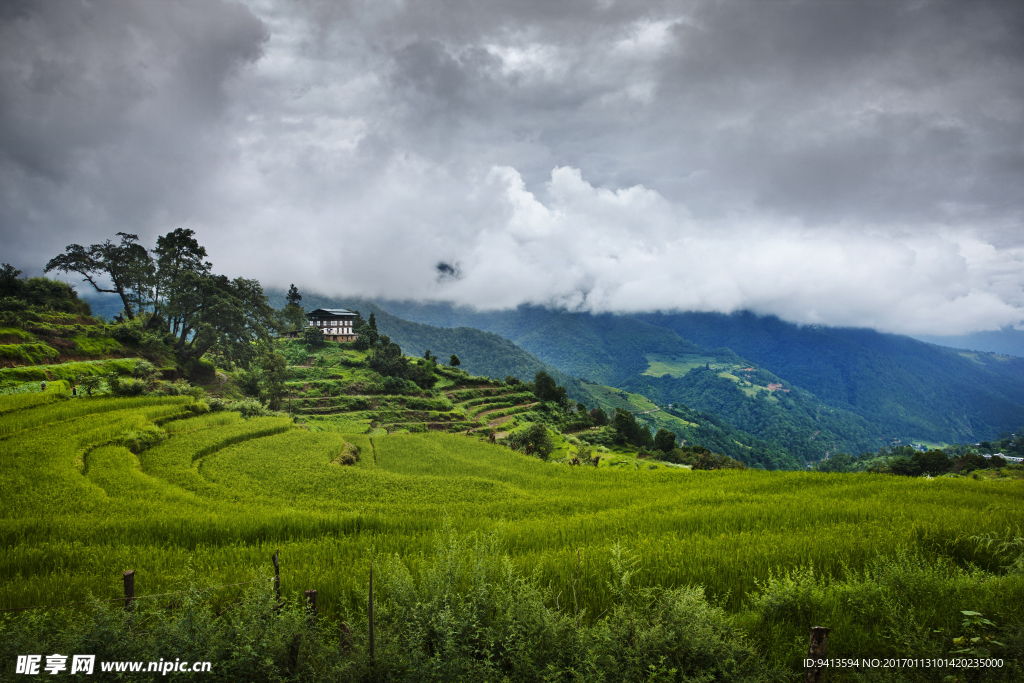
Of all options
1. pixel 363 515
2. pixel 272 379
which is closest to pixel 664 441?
pixel 272 379

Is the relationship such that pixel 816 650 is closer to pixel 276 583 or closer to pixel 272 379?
pixel 276 583

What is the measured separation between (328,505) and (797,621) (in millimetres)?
14340

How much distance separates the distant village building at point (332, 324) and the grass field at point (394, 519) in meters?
81.9

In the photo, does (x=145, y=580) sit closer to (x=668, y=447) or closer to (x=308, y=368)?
(x=668, y=447)

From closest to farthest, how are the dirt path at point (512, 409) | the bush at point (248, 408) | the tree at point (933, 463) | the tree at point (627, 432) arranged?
the bush at point (248, 408)
the tree at point (933, 463)
the dirt path at point (512, 409)
the tree at point (627, 432)

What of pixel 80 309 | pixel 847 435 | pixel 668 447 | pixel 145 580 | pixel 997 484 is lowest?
pixel 847 435

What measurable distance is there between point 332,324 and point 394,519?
101298mm

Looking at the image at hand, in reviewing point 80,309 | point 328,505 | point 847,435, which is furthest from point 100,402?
point 847,435

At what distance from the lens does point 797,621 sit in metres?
5.18

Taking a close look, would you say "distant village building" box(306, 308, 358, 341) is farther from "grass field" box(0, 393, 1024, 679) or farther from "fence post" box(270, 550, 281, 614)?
"fence post" box(270, 550, 281, 614)

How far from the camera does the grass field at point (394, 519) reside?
6.33 meters

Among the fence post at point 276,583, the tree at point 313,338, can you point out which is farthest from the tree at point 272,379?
the fence post at point 276,583

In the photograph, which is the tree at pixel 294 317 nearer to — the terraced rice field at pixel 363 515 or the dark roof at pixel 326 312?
the dark roof at pixel 326 312

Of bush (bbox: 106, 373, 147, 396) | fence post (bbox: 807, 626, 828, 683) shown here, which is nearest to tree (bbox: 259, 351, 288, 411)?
bush (bbox: 106, 373, 147, 396)
